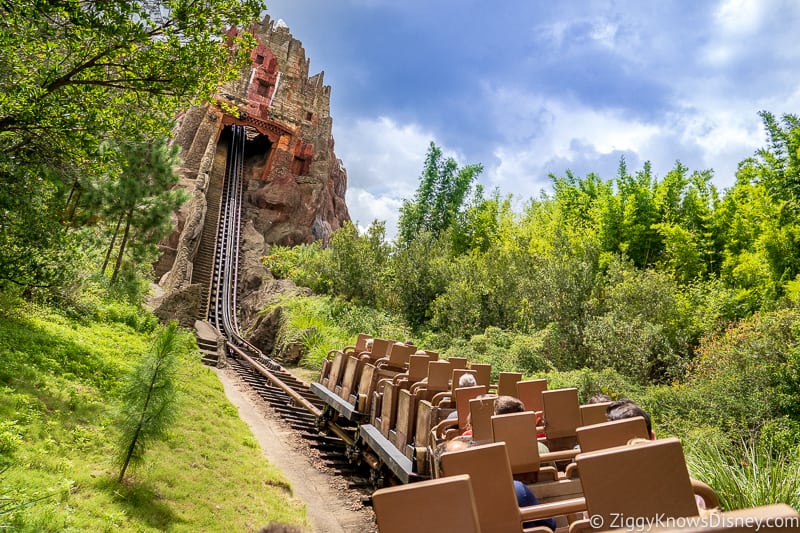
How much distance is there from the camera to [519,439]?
3045 mm

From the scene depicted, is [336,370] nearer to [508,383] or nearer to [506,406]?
[508,383]

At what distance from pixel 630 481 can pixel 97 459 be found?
4.74m

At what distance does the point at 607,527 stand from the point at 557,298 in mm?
13140

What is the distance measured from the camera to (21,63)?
18.6 ft

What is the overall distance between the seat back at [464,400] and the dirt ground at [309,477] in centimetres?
191

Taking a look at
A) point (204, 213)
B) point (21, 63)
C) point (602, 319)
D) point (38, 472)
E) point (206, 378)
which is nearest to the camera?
point (38, 472)

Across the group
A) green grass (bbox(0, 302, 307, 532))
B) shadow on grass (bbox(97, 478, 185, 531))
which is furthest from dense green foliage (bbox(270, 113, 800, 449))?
shadow on grass (bbox(97, 478, 185, 531))

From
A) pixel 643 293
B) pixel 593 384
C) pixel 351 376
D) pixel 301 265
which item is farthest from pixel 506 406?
pixel 301 265

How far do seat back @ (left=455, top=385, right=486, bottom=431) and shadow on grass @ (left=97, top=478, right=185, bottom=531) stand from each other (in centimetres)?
257

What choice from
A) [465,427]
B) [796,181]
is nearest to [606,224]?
[796,181]

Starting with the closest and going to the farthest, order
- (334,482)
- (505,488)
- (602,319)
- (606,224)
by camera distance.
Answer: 1. (505,488)
2. (334,482)
3. (602,319)
4. (606,224)

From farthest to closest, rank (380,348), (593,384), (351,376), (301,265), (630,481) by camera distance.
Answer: (301,265) → (593,384) → (380,348) → (351,376) → (630,481)

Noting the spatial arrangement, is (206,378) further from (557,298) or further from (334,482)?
(557,298)

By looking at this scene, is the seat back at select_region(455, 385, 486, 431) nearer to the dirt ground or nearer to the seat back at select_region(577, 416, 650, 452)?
the seat back at select_region(577, 416, 650, 452)
